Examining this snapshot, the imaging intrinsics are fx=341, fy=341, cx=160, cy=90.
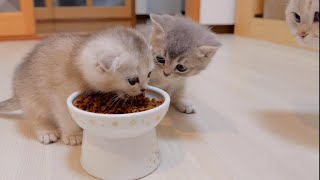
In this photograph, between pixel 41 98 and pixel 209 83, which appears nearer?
pixel 41 98

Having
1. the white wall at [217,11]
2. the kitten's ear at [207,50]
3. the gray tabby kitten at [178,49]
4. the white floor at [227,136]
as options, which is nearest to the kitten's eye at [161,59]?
the gray tabby kitten at [178,49]

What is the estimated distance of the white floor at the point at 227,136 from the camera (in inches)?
36.5

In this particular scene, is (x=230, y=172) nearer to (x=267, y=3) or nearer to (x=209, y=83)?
(x=209, y=83)

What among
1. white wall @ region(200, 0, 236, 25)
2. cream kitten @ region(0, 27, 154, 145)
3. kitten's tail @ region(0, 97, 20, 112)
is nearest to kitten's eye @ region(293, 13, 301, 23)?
cream kitten @ region(0, 27, 154, 145)

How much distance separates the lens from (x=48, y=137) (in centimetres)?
108

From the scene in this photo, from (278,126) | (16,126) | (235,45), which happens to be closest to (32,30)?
(235,45)

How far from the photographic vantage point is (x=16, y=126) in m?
1.19

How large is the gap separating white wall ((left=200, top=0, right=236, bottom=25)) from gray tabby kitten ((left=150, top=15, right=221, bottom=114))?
6.72 feet

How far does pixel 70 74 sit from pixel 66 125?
164 mm

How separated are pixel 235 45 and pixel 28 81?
6.44 feet

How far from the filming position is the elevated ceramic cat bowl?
2.63 ft

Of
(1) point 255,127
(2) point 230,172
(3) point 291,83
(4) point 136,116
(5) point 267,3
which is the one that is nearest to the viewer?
(4) point 136,116

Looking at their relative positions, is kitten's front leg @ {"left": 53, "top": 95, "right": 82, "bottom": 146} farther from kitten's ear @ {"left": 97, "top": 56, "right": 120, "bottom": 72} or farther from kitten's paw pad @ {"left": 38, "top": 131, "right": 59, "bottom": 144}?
kitten's ear @ {"left": 97, "top": 56, "right": 120, "bottom": 72}

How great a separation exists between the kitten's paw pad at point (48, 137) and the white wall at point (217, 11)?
94.6 inches
